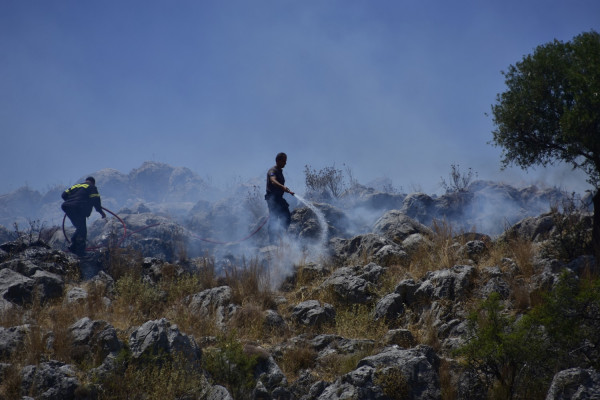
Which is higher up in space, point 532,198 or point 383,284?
point 532,198

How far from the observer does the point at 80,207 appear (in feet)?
43.5

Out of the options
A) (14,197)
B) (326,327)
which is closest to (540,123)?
(326,327)

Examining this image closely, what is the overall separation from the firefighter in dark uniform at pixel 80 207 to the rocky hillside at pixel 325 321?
137 cm

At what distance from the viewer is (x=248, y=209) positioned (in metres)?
26.4

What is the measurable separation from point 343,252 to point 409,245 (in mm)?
1711

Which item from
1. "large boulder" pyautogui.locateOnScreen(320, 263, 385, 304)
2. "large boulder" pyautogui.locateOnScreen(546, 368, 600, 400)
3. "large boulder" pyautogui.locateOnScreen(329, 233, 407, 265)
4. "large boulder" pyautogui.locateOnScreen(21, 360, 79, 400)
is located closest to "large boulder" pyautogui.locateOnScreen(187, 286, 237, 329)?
"large boulder" pyautogui.locateOnScreen(320, 263, 385, 304)

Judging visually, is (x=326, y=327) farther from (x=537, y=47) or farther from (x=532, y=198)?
(x=532, y=198)

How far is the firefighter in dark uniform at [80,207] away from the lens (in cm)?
1298

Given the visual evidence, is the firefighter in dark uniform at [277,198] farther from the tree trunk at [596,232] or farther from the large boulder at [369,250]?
the tree trunk at [596,232]

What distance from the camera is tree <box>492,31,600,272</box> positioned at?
8.58 meters

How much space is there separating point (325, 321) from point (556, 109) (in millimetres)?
6256

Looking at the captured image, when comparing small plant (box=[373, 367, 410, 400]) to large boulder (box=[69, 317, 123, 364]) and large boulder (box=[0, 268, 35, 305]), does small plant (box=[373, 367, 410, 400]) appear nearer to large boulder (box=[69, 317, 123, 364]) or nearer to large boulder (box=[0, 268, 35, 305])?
large boulder (box=[69, 317, 123, 364])

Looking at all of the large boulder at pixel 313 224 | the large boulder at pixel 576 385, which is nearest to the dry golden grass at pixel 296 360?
the large boulder at pixel 576 385

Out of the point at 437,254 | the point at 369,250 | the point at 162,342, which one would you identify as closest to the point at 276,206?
the point at 369,250
